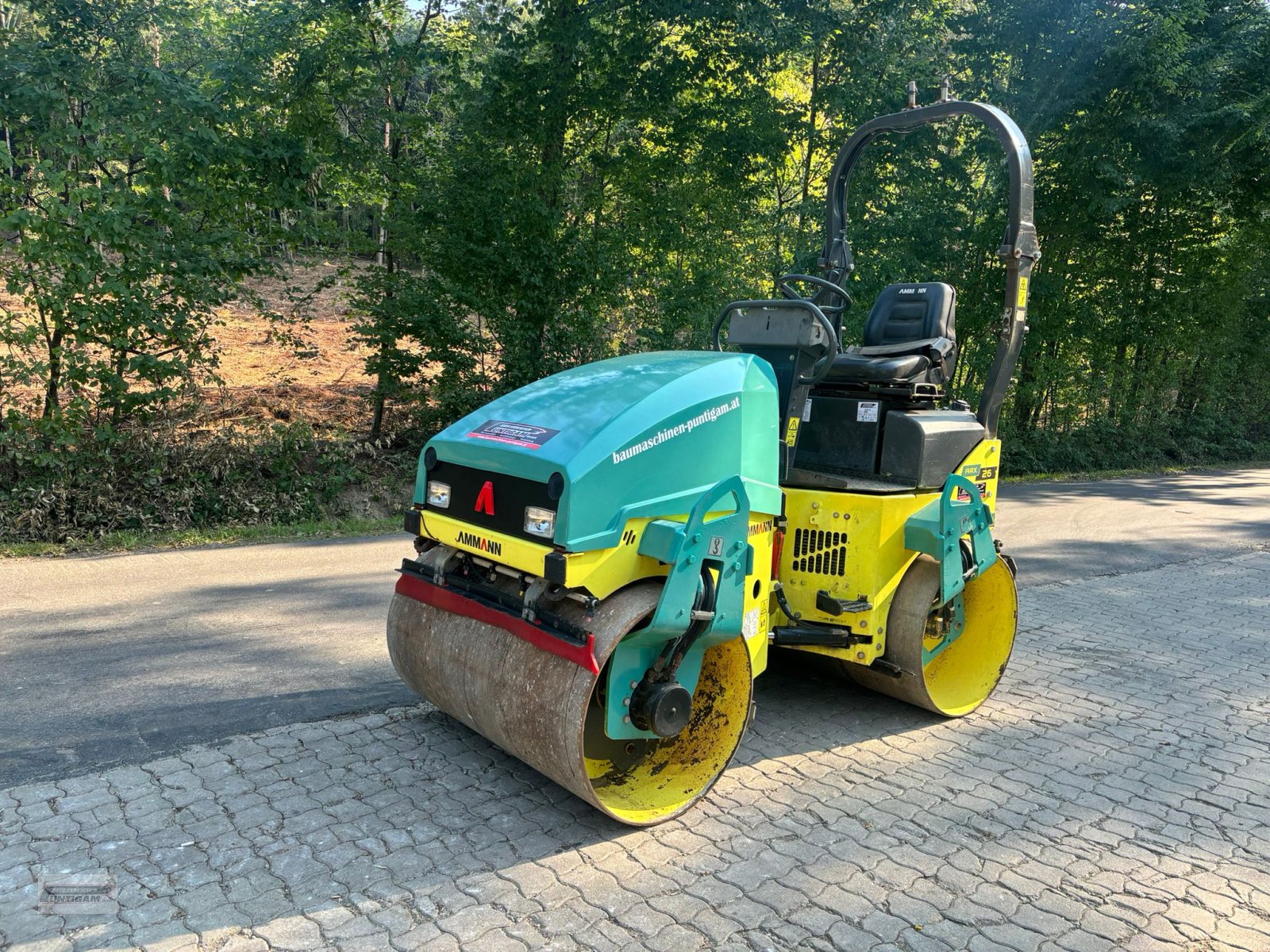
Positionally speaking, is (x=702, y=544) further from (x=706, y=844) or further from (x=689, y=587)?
(x=706, y=844)

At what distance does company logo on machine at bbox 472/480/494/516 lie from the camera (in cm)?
352

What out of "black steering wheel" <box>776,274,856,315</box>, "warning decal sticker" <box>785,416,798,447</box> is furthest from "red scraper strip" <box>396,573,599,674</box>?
"black steering wheel" <box>776,274,856,315</box>

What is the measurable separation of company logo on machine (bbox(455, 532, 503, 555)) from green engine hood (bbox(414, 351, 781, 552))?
10 cm

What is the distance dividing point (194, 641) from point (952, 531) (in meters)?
3.97

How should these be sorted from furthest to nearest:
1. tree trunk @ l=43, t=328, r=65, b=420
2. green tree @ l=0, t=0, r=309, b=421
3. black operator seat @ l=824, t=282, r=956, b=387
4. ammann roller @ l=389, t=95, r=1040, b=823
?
tree trunk @ l=43, t=328, r=65, b=420
green tree @ l=0, t=0, r=309, b=421
black operator seat @ l=824, t=282, r=956, b=387
ammann roller @ l=389, t=95, r=1040, b=823

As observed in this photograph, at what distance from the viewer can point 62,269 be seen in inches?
313

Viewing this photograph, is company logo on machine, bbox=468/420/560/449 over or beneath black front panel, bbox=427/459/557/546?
over

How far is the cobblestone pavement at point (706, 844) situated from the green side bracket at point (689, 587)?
0.52 m

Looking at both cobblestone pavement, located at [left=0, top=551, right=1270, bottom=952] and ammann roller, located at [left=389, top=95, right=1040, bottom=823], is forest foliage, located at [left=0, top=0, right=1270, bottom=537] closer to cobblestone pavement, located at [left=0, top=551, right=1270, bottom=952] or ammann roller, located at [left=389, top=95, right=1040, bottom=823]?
cobblestone pavement, located at [left=0, top=551, right=1270, bottom=952]

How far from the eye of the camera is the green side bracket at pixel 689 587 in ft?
11.1

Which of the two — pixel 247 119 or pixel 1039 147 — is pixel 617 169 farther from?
pixel 1039 147

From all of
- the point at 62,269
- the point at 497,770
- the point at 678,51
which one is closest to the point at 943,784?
the point at 497,770

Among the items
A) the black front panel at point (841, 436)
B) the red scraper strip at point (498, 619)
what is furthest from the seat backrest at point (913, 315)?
the red scraper strip at point (498, 619)

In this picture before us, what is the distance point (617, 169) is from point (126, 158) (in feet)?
18.9
